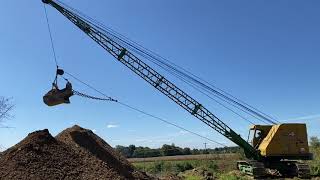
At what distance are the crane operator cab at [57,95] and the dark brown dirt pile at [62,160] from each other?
6.49 ft

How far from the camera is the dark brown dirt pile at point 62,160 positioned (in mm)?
17464

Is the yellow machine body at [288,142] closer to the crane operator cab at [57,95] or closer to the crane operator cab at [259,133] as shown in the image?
the crane operator cab at [259,133]

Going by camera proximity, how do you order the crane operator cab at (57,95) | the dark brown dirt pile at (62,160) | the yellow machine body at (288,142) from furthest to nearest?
the yellow machine body at (288,142), the crane operator cab at (57,95), the dark brown dirt pile at (62,160)

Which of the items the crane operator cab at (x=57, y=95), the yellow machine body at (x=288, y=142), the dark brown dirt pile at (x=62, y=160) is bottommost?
the dark brown dirt pile at (x=62, y=160)

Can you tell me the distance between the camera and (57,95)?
74.5 feet

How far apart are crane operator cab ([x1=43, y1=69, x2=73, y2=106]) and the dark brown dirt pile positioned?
6.49 ft

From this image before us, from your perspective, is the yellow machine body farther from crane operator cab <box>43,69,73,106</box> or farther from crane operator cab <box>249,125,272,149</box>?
crane operator cab <box>43,69,73,106</box>

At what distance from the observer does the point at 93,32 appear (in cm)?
3050

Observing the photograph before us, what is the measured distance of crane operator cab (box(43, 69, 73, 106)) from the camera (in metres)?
22.6

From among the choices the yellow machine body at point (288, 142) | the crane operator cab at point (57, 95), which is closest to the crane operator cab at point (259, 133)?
the yellow machine body at point (288, 142)

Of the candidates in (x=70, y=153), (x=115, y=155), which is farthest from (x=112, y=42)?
(x=70, y=153)

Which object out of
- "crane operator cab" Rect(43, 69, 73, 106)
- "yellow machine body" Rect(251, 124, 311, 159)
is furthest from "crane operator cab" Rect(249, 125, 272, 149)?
"crane operator cab" Rect(43, 69, 73, 106)

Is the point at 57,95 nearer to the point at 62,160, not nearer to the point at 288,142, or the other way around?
the point at 62,160

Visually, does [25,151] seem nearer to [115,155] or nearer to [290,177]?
[115,155]
